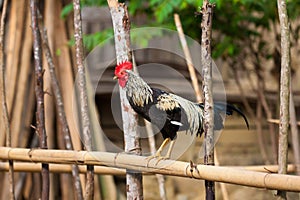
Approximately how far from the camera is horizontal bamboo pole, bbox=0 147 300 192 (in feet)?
6.40

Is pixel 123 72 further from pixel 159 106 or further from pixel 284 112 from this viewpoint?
pixel 284 112

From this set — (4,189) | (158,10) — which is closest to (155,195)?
(4,189)

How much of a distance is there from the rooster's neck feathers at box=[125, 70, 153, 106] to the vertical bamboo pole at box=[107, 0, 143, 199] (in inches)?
5.7

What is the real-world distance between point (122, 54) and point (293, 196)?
2985 millimetres

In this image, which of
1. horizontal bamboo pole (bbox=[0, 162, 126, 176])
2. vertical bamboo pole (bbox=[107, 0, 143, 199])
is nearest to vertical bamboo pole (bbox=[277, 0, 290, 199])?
vertical bamboo pole (bbox=[107, 0, 143, 199])

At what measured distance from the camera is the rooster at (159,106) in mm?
2232

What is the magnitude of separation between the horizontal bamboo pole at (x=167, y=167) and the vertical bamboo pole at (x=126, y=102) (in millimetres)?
73

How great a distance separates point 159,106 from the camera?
2.25 m

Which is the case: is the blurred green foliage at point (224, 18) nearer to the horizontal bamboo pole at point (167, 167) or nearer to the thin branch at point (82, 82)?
the thin branch at point (82, 82)

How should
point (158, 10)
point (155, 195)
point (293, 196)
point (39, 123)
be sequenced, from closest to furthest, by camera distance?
point (39, 123) < point (158, 10) < point (293, 196) < point (155, 195)

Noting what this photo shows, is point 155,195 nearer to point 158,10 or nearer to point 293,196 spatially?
point 293,196

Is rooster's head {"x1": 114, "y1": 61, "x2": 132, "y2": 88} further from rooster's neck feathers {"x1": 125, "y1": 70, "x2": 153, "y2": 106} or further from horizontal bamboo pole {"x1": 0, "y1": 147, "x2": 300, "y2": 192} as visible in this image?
horizontal bamboo pole {"x1": 0, "y1": 147, "x2": 300, "y2": 192}

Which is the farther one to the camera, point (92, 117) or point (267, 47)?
point (267, 47)

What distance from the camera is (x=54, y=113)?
15.1 ft
